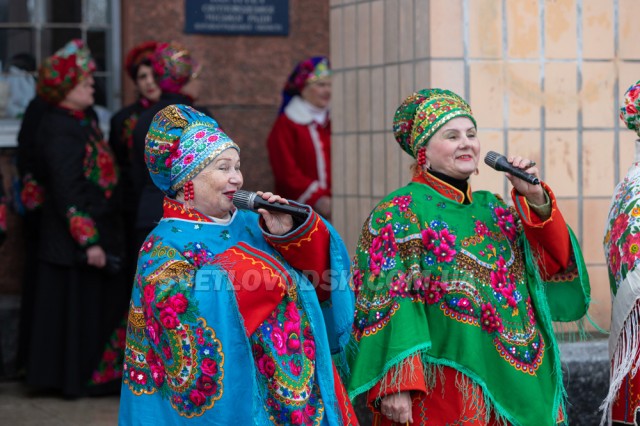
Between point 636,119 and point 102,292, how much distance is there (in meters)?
3.60

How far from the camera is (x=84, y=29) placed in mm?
Result: 8391

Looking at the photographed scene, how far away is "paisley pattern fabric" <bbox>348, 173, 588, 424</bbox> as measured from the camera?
458 centimetres

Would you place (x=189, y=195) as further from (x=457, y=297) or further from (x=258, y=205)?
(x=457, y=297)

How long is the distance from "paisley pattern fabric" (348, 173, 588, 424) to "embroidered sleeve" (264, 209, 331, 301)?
0.40 m

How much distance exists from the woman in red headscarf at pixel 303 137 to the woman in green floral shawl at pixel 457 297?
3374 millimetres

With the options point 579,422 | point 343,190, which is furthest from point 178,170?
point 579,422

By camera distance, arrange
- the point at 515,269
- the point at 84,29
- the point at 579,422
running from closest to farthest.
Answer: the point at 515,269 → the point at 579,422 → the point at 84,29

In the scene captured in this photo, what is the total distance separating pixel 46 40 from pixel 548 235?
475 cm

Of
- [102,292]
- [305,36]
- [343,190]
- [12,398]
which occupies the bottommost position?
[12,398]

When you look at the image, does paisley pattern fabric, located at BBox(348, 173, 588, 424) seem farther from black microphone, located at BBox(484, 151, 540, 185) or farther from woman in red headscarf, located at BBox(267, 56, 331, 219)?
woman in red headscarf, located at BBox(267, 56, 331, 219)

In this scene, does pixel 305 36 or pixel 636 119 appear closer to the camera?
pixel 636 119

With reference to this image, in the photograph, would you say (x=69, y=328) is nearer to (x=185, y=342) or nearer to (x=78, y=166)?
(x=78, y=166)

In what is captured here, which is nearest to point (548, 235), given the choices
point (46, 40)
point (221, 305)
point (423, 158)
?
point (423, 158)

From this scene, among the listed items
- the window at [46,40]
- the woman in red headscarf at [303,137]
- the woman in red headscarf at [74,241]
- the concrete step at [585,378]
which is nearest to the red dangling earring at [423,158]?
the concrete step at [585,378]
